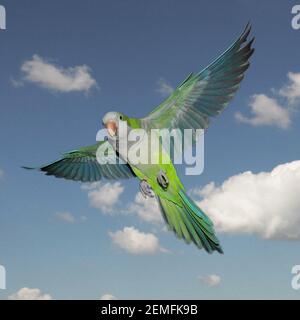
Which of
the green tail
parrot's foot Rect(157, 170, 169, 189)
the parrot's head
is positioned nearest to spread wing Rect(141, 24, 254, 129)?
the parrot's head

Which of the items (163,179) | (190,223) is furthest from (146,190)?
(190,223)

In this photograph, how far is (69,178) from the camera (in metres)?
5.05

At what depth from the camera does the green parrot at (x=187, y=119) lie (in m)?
4.23

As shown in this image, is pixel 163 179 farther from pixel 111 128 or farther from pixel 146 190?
pixel 111 128

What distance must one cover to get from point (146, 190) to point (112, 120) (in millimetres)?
768

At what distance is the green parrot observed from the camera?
13.9ft

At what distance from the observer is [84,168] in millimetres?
5070

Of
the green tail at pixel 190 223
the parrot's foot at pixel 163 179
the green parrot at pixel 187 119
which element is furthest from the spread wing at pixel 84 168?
the green tail at pixel 190 223

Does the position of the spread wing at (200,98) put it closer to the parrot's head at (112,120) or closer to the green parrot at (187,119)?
the green parrot at (187,119)

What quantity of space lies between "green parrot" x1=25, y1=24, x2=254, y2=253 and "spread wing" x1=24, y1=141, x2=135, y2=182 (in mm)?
412

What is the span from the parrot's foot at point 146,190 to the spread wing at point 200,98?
560 mm

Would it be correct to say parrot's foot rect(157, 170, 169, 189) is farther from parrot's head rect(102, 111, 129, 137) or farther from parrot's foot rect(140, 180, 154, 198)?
parrot's head rect(102, 111, 129, 137)
